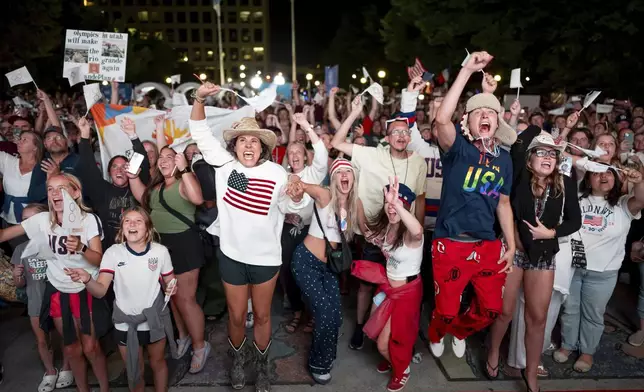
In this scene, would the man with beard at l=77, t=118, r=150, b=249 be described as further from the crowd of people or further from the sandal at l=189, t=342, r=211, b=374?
the sandal at l=189, t=342, r=211, b=374

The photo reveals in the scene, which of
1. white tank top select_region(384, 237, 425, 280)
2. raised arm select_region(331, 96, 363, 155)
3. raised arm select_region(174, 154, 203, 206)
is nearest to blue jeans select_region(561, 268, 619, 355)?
white tank top select_region(384, 237, 425, 280)

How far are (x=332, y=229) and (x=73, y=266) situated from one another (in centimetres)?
206

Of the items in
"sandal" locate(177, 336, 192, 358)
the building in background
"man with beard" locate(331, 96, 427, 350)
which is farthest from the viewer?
the building in background

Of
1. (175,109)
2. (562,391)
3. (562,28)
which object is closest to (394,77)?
(562,28)

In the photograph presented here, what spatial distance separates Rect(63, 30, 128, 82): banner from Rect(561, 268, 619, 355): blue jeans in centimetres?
649

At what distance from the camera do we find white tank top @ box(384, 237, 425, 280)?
4.15 m

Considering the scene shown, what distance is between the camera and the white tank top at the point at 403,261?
4.15 meters

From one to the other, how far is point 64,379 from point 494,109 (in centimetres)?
426

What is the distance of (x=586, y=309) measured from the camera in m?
4.64

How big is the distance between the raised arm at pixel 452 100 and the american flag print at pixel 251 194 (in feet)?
4.51

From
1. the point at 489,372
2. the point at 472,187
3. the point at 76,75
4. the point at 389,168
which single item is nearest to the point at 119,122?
the point at 76,75

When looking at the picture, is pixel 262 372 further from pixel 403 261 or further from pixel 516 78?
pixel 516 78

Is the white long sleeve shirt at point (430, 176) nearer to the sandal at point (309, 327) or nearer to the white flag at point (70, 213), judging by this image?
the sandal at point (309, 327)

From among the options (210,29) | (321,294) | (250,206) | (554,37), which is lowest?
(321,294)
